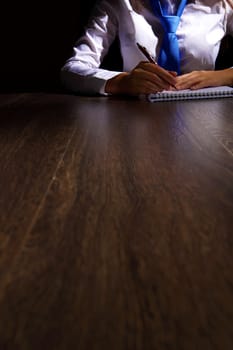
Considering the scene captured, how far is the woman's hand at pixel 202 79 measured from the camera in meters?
1.45

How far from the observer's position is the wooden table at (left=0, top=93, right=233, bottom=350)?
256 millimetres

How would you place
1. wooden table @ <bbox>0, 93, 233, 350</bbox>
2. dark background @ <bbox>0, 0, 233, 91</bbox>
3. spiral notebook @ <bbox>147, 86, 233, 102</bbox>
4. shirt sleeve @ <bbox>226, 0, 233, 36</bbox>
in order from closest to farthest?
wooden table @ <bbox>0, 93, 233, 350</bbox>
spiral notebook @ <bbox>147, 86, 233, 102</bbox>
shirt sleeve @ <bbox>226, 0, 233, 36</bbox>
dark background @ <bbox>0, 0, 233, 91</bbox>

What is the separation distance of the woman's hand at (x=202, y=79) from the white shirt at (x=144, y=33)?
0.75 feet

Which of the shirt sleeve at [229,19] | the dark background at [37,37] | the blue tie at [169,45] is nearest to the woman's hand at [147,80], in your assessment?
the blue tie at [169,45]

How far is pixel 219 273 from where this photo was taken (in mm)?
314

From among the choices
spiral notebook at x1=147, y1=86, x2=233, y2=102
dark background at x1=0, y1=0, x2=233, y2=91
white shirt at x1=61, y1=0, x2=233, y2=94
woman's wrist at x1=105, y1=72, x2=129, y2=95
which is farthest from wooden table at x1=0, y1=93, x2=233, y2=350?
dark background at x1=0, y1=0, x2=233, y2=91

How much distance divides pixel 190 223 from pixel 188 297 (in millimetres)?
125

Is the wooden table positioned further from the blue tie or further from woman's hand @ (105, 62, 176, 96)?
the blue tie

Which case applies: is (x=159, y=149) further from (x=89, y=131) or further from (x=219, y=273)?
(x=219, y=273)

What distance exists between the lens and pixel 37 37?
249 centimetres

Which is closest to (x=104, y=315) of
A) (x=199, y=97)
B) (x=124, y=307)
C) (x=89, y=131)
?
(x=124, y=307)

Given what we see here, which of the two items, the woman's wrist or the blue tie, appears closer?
the woman's wrist

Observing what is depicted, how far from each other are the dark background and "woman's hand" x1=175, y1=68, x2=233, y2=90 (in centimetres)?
109

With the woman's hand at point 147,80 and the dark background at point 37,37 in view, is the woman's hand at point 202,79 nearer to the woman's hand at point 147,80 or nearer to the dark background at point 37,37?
the woman's hand at point 147,80
